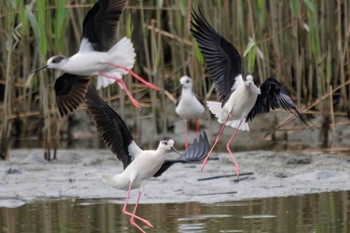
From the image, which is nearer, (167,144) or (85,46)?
(167,144)

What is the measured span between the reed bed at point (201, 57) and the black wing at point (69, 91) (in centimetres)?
144

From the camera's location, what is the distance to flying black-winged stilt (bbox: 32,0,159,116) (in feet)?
22.6

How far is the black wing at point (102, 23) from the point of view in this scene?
22.7ft

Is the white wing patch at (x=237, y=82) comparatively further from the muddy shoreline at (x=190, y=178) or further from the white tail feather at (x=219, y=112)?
the muddy shoreline at (x=190, y=178)

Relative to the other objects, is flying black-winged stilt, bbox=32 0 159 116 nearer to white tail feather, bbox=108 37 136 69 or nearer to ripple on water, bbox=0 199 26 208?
white tail feather, bbox=108 37 136 69

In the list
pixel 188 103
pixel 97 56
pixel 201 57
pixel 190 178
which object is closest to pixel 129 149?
pixel 97 56

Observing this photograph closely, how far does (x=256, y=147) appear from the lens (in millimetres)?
10172

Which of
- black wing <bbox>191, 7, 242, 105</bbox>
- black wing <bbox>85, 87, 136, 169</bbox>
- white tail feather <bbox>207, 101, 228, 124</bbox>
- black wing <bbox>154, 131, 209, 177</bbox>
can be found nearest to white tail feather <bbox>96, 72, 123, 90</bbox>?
black wing <bbox>85, 87, 136, 169</bbox>

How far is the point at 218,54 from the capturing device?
309 inches

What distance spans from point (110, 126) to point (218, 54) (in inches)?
64.2

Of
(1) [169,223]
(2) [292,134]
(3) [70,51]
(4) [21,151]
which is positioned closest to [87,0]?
(3) [70,51]

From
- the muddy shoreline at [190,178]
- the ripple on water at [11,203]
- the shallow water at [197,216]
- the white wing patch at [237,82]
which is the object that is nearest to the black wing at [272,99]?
the white wing patch at [237,82]

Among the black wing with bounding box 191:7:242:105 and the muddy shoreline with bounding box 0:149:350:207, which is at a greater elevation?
the black wing with bounding box 191:7:242:105

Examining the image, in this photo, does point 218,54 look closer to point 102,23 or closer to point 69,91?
point 102,23
